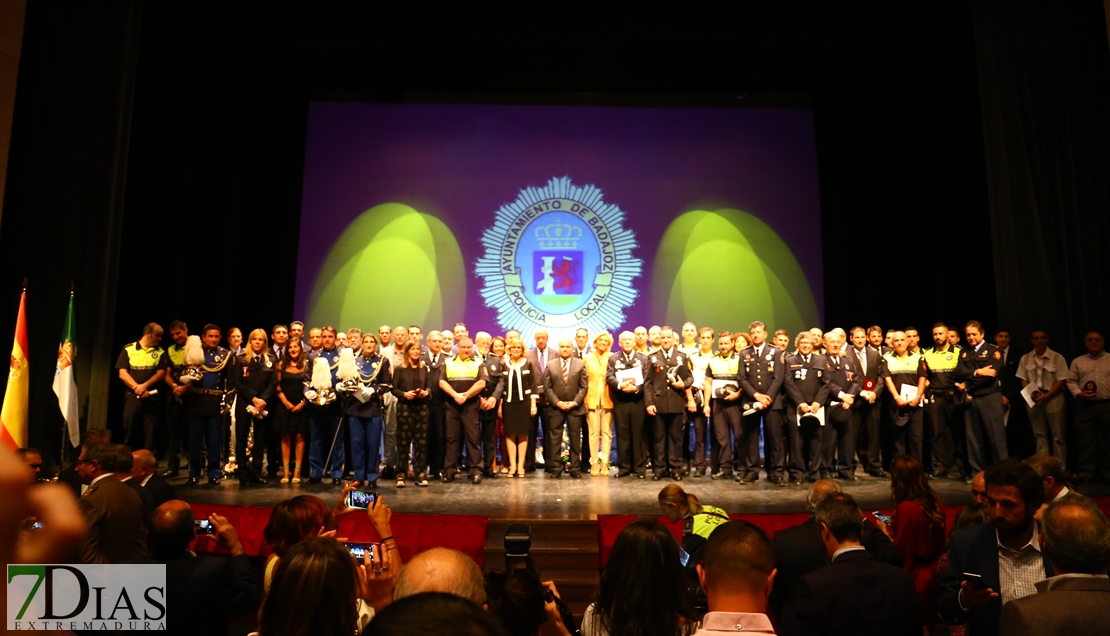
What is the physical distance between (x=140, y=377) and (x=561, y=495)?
4311 millimetres

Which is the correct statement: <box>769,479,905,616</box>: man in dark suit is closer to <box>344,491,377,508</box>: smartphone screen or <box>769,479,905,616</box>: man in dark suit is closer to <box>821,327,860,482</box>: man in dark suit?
<box>344,491,377,508</box>: smartphone screen

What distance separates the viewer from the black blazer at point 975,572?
238 cm

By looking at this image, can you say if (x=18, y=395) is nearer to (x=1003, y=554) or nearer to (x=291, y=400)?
(x=291, y=400)

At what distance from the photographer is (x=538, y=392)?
314 inches

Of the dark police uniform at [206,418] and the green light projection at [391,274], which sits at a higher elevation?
the green light projection at [391,274]

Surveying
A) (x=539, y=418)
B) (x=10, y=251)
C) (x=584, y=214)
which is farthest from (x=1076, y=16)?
(x=10, y=251)

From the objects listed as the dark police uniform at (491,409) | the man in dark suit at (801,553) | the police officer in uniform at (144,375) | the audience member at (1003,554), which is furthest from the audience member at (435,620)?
the police officer in uniform at (144,375)

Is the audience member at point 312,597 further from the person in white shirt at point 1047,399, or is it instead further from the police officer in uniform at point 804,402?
the person in white shirt at point 1047,399

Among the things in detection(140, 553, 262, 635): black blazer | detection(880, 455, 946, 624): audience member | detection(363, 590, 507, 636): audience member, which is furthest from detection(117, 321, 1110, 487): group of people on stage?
detection(363, 590, 507, 636): audience member

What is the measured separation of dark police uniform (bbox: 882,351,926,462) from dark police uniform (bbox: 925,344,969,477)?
0.12 metres

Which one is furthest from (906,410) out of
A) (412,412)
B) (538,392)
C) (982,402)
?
(412,412)

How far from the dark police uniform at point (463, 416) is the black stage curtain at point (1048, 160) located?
555cm

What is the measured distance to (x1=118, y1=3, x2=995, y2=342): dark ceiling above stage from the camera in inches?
361

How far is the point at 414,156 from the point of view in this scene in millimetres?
10633
